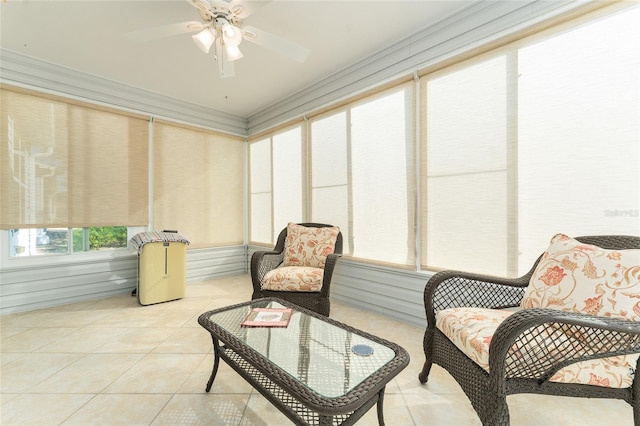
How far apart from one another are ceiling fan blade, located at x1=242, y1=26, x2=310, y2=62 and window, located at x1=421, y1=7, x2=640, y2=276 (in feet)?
4.23

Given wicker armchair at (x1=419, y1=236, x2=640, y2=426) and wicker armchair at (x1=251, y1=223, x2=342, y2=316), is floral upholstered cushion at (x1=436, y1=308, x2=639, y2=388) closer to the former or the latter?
wicker armchair at (x1=419, y1=236, x2=640, y2=426)

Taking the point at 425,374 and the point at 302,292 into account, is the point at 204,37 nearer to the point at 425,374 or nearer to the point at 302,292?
the point at 302,292

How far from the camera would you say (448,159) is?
2547 millimetres

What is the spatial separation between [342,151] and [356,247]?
1.22m

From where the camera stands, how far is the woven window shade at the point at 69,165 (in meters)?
3.06

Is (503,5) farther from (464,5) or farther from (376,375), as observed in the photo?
(376,375)

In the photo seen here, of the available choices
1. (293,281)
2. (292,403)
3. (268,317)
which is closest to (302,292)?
(293,281)

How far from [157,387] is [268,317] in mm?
867

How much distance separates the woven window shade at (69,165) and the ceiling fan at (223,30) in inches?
84.0

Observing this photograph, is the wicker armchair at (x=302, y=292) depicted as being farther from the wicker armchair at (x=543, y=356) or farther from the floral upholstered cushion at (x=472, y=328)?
the wicker armchair at (x=543, y=356)

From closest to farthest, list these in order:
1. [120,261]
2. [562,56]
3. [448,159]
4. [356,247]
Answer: [562,56]
[448,159]
[356,247]
[120,261]

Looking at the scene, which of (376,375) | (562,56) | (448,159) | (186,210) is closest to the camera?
(376,375)

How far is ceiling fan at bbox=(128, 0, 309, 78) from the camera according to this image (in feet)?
6.54

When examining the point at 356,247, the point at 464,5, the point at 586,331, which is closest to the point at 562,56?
the point at 464,5
